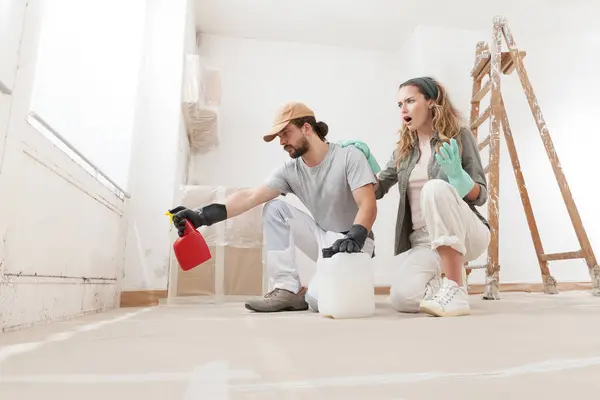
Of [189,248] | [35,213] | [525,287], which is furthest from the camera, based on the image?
[525,287]

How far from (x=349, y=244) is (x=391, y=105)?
2.59 m

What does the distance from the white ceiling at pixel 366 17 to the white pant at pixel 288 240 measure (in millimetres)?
2016

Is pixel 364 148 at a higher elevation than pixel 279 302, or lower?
higher

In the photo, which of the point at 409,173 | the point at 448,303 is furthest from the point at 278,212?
the point at 448,303

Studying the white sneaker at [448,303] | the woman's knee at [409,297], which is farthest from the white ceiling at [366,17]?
the white sneaker at [448,303]

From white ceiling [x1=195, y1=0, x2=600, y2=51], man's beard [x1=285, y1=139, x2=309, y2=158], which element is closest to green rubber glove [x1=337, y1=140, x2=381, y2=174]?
man's beard [x1=285, y1=139, x2=309, y2=158]

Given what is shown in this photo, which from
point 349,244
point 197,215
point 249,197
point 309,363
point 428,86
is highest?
point 428,86

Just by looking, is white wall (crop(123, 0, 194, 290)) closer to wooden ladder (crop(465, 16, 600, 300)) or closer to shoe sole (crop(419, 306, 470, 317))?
shoe sole (crop(419, 306, 470, 317))

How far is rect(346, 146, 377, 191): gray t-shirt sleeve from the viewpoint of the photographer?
1472 millimetres

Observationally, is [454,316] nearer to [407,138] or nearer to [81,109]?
[407,138]

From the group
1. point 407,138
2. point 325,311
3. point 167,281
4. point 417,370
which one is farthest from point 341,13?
point 417,370

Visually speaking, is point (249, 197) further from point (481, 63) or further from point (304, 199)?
point (481, 63)

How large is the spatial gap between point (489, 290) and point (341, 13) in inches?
90.1

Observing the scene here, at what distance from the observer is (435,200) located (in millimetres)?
1280
